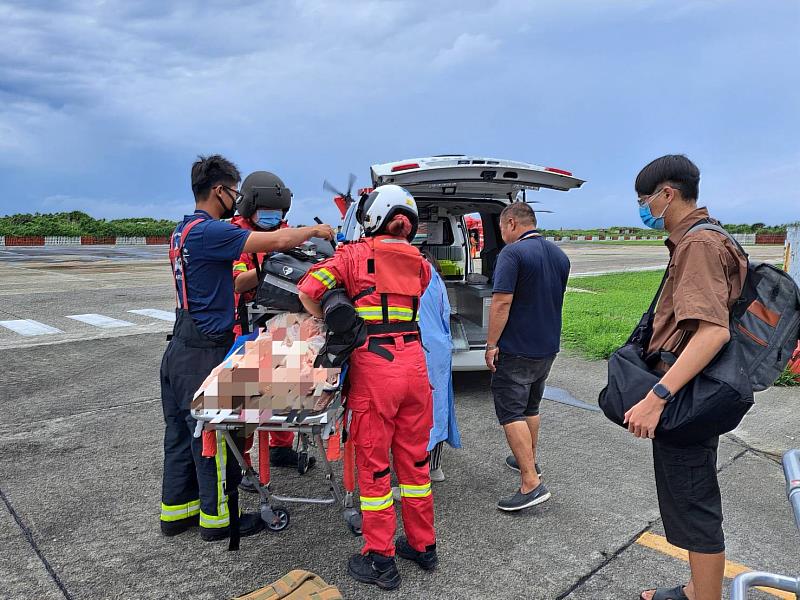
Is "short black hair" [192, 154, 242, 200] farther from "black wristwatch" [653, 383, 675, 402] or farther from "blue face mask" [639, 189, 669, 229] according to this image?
"black wristwatch" [653, 383, 675, 402]

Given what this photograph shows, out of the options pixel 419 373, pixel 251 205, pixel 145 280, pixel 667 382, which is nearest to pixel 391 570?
pixel 419 373

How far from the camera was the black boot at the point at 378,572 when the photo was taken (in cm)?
303

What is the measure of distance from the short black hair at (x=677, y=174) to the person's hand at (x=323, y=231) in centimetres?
183

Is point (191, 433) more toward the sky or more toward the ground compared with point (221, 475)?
more toward the sky

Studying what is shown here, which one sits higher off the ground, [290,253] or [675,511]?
[290,253]

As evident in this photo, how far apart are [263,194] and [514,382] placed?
2.19 metres

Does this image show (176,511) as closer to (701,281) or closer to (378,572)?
(378,572)

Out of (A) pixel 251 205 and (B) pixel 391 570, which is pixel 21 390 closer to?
(A) pixel 251 205

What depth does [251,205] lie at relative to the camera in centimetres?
419

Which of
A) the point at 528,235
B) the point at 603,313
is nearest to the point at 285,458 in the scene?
the point at 528,235

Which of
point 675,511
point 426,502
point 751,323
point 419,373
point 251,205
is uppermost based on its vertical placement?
point 251,205

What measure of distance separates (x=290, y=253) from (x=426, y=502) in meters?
1.65

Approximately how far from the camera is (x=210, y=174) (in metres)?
3.55

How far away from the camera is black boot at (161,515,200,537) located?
353 cm
